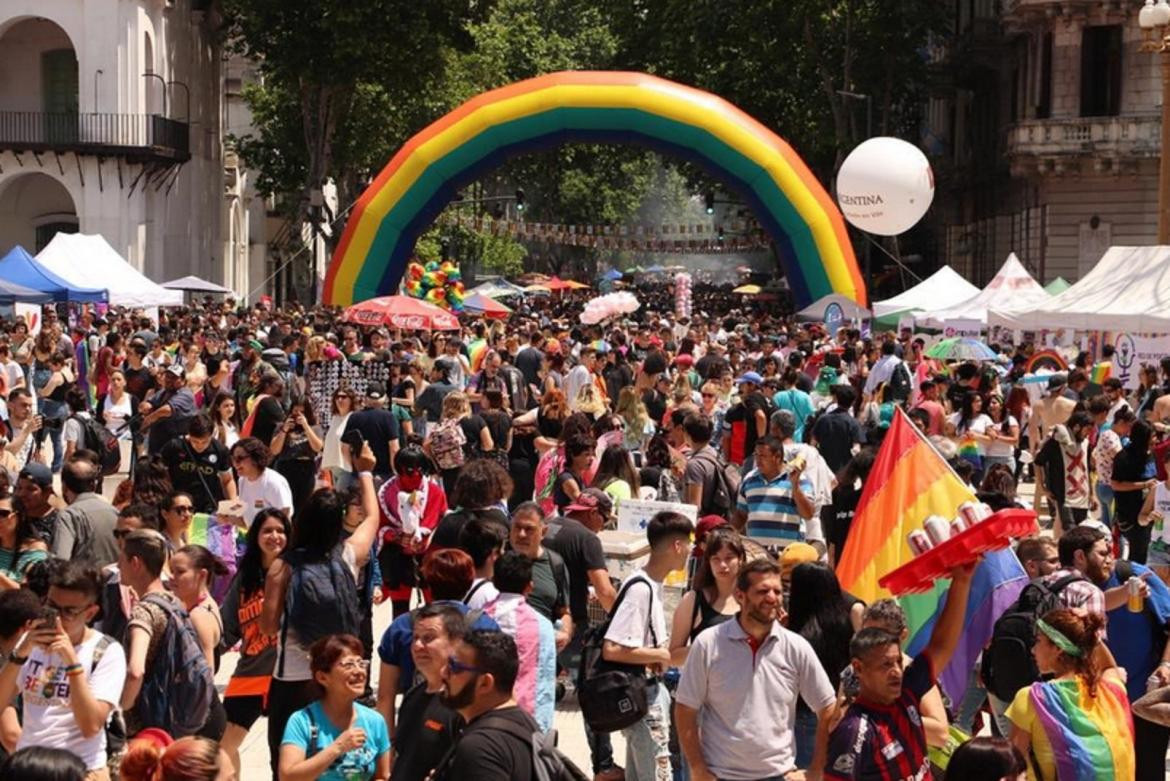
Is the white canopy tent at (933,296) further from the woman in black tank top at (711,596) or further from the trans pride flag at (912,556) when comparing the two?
the woman in black tank top at (711,596)

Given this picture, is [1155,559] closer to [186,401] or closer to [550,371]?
[186,401]

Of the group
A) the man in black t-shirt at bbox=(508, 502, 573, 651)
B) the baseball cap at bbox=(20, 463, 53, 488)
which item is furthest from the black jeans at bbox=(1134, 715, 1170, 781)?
the baseball cap at bbox=(20, 463, 53, 488)

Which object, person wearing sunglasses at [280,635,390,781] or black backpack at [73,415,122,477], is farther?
black backpack at [73,415,122,477]

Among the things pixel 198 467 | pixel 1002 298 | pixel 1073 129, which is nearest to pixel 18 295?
pixel 1002 298

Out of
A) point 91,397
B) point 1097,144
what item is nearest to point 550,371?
point 91,397

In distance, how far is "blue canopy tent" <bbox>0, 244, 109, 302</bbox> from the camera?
27547 mm

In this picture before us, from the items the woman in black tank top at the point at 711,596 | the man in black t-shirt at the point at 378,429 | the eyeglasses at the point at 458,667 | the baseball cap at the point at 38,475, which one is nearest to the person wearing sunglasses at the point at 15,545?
the baseball cap at the point at 38,475

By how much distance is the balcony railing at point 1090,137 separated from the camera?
144ft

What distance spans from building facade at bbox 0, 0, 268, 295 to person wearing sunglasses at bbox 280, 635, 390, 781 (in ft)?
128

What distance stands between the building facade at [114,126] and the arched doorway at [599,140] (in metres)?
13.8

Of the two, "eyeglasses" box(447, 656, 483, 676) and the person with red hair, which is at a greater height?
"eyeglasses" box(447, 656, 483, 676)

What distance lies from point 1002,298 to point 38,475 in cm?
2169

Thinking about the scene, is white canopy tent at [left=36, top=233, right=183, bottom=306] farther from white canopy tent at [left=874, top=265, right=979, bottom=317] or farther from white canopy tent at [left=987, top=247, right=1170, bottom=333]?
white canopy tent at [left=987, top=247, right=1170, bottom=333]

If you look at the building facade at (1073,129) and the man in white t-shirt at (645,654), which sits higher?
the building facade at (1073,129)
